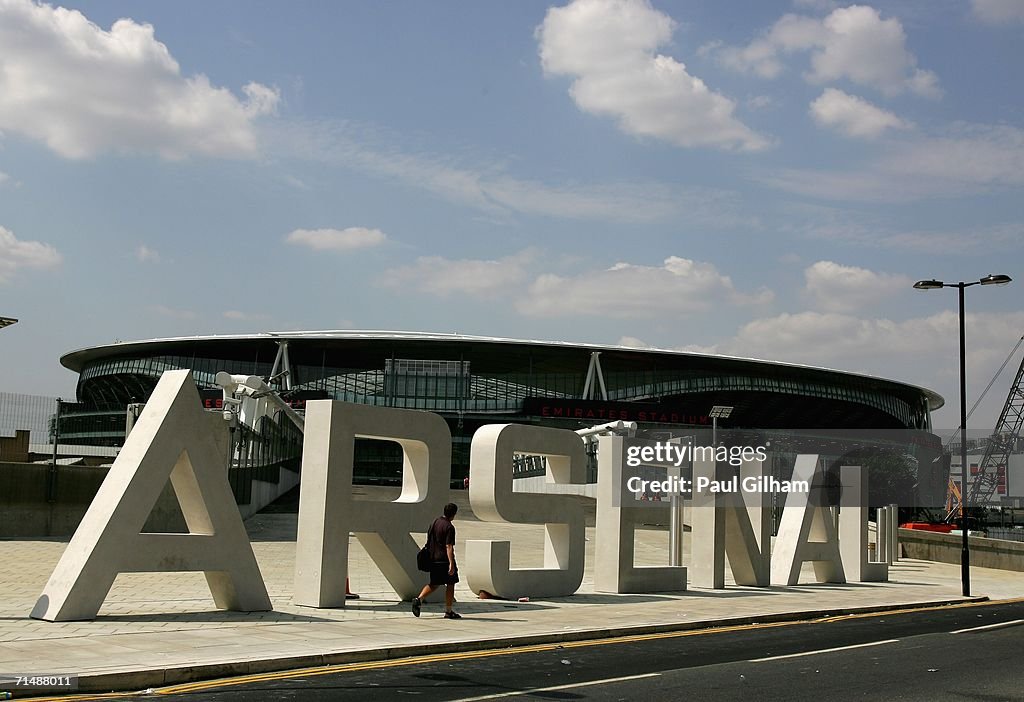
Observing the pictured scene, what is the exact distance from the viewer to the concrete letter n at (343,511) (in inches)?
634

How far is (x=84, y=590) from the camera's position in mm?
13250

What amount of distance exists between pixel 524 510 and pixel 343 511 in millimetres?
3809

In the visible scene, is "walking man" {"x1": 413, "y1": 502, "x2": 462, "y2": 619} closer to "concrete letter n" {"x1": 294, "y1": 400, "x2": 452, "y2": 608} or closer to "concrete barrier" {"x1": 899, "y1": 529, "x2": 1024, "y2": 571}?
"concrete letter n" {"x1": 294, "y1": 400, "x2": 452, "y2": 608}

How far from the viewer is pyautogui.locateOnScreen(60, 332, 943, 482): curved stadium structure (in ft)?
273

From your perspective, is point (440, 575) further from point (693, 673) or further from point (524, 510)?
point (693, 673)

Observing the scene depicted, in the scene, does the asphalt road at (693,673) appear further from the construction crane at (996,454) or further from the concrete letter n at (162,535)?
the construction crane at (996,454)

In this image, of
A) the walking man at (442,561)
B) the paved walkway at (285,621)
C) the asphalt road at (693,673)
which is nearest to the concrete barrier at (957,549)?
the paved walkway at (285,621)

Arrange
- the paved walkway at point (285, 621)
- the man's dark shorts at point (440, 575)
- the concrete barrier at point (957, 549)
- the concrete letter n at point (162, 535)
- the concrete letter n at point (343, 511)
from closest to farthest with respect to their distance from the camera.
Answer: the paved walkway at point (285, 621), the concrete letter n at point (162, 535), the man's dark shorts at point (440, 575), the concrete letter n at point (343, 511), the concrete barrier at point (957, 549)

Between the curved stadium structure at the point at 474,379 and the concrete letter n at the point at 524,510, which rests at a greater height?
the curved stadium structure at the point at 474,379

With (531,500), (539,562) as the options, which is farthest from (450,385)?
(531,500)

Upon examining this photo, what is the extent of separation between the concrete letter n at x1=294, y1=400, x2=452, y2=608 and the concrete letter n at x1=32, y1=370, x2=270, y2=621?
3.44ft

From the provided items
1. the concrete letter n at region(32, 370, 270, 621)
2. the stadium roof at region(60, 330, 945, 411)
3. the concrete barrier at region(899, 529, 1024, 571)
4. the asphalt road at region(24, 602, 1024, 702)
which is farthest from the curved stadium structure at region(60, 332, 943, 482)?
the asphalt road at region(24, 602, 1024, 702)

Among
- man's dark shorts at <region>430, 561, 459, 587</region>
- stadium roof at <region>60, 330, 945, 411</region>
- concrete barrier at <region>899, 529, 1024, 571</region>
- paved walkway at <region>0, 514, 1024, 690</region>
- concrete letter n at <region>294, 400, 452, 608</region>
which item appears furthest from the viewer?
stadium roof at <region>60, 330, 945, 411</region>

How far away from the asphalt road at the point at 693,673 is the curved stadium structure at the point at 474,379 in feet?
→ 218
